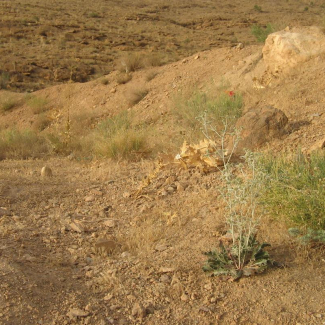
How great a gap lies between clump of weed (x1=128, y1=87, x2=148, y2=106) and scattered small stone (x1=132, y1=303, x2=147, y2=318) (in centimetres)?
900

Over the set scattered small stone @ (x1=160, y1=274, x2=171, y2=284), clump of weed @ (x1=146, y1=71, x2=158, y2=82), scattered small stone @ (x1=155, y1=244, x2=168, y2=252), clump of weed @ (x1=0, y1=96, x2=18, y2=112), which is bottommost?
clump of weed @ (x1=0, y1=96, x2=18, y2=112)

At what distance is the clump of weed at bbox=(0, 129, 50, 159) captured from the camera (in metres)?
8.02

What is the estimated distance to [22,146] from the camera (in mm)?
8305

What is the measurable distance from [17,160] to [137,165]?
243 cm

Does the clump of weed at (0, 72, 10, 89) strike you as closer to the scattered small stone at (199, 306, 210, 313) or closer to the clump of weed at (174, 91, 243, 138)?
the clump of weed at (174, 91, 243, 138)

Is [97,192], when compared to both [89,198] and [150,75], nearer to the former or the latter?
[89,198]

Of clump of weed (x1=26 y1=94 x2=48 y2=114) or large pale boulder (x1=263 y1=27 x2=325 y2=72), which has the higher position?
large pale boulder (x1=263 y1=27 x2=325 y2=72)

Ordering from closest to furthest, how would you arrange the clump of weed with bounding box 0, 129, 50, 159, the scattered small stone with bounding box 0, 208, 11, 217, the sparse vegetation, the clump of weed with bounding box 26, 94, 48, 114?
A: the scattered small stone with bounding box 0, 208, 11, 217
the clump of weed with bounding box 0, 129, 50, 159
the clump of weed with bounding box 26, 94, 48, 114
the sparse vegetation

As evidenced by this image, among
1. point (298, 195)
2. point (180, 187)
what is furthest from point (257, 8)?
point (298, 195)

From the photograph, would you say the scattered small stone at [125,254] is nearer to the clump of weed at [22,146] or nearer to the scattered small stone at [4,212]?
the scattered small stone at [4,212]

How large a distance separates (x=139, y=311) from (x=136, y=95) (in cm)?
919

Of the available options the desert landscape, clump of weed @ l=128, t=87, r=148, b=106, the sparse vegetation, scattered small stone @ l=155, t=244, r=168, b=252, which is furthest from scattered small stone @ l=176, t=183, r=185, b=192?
the sparse vegetation

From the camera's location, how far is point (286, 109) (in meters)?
6.99

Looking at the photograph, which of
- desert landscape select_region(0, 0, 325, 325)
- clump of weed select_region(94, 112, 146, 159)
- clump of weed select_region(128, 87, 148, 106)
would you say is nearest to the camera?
desert landscape select_region(0, 0, 325, 325)
